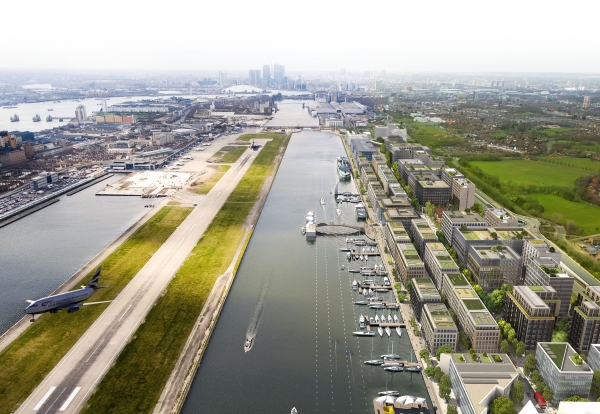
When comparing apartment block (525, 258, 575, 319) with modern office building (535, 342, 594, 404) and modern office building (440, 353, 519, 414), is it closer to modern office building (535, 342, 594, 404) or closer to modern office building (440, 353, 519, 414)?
modern office building (535, 342, 594, 404)

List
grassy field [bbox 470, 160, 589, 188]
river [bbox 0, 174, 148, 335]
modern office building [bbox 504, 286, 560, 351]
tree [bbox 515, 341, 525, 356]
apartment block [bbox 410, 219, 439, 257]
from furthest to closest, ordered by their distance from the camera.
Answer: grassy field [bbox 470, 160, 589, 188] < apartment block [bbox 410, 219, 439, 257] < river [bbox 0, 174, 148, 335] < modern office building [bbox 504, 286, 560, 351] < tree [bbox 515, 341, 525, 356]

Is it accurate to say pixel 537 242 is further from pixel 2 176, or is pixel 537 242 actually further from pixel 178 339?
pixel 2 176

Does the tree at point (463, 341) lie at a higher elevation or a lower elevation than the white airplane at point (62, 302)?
lower

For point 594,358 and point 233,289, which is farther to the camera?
point 233,289

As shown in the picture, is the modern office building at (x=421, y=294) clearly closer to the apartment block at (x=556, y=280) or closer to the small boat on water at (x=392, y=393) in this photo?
the apartment block at (x=556, y=280)

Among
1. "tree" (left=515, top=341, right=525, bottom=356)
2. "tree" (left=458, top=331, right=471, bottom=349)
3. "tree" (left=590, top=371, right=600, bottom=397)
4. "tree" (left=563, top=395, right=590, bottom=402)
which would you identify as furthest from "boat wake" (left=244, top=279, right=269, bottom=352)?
"tree" (left=590, top=371, right=600, bottom=397)

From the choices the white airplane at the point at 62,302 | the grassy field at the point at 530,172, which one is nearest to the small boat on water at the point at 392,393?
the white airplane at the point at 62,302

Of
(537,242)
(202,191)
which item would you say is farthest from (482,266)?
(202,191)
